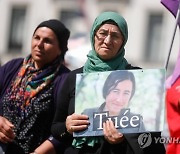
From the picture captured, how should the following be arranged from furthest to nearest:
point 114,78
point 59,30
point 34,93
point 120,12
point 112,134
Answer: point 120,12 < point 59,30 < point 34,93 < point 114,78 < point 112,134

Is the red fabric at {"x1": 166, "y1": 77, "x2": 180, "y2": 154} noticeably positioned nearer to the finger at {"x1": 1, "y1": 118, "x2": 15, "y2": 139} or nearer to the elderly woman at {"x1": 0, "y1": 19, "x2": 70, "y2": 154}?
the elderly woman at {"x1": 0, "y1": 19, "x2": 70, "y2": 154}

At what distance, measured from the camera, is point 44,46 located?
3.61 m

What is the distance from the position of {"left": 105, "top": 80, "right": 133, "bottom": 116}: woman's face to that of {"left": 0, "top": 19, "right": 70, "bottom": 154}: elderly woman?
46 cm

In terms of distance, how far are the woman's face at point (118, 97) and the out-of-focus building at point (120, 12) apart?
58.1 feet

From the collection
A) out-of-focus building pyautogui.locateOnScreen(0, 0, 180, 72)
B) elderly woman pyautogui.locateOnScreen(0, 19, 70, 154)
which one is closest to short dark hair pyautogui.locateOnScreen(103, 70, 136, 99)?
elderly woman pyautogui.locateOnScreen(0, 19, 70, 154)

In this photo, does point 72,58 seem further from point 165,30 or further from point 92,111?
point 165,30

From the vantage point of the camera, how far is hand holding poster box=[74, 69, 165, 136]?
300 cm

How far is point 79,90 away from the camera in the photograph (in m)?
3.17

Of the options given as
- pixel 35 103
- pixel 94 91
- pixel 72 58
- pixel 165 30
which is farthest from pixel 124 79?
pixel 165 30

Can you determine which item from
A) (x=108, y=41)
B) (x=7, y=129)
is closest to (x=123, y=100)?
(x=108, y=41)

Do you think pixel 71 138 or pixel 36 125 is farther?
pixel 36 125

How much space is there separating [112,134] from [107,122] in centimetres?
A: 6

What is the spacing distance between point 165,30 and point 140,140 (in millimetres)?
18908

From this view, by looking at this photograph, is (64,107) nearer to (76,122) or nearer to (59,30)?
(76,122)
